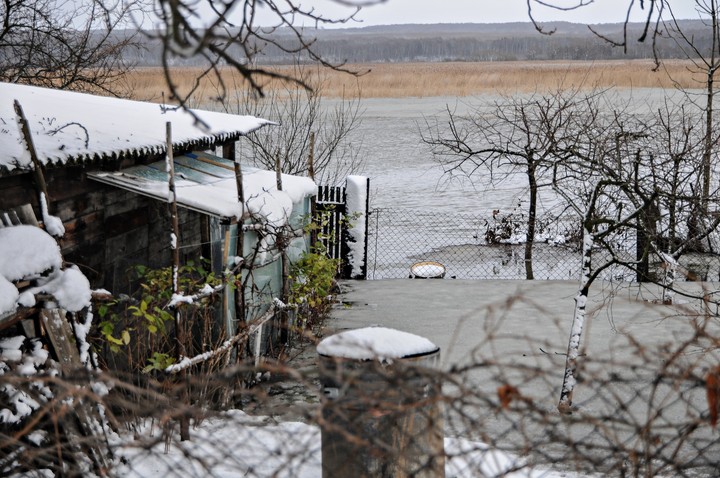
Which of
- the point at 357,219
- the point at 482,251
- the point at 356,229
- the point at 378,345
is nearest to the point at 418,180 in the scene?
the point at 482,251

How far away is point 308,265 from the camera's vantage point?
9500 millimetres

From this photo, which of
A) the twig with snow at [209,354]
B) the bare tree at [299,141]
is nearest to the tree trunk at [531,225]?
the bare tree at [299,141]

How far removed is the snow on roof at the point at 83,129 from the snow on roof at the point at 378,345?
1395 millimetres

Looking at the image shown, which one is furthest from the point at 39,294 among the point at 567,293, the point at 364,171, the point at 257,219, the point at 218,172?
the point at 364,171

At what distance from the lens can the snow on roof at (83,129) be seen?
5578mm

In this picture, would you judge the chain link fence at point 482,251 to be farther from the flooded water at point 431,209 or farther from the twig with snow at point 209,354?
the twig with snow at point 209,354

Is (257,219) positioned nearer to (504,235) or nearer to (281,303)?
(281,303)

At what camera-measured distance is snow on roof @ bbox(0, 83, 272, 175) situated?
5.58 meters

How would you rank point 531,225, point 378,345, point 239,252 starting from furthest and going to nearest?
1. point 531,225
2. point 239,252
3. point 378,345

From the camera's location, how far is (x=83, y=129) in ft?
21.9

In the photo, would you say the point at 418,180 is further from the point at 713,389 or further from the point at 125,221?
the point at 713,389

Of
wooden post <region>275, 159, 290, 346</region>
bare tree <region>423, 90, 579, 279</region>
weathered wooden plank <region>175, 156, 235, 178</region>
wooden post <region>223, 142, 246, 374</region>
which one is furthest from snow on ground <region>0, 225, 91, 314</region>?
bare tree <region>423, 90, 579, 279</region>

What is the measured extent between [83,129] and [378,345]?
3916mm

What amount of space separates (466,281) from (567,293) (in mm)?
1704
